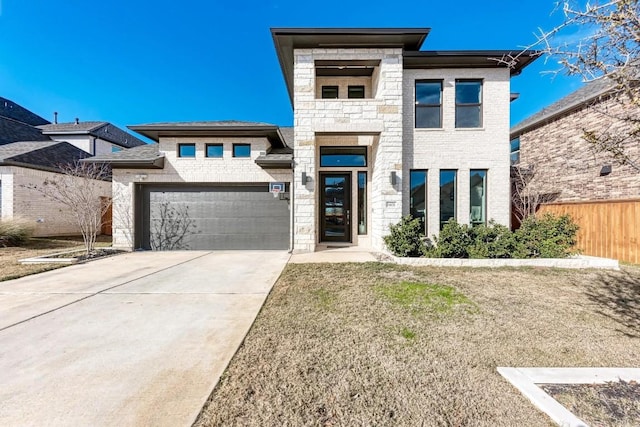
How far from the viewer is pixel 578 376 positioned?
2.49m

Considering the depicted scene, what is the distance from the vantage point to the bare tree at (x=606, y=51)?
2.10 m

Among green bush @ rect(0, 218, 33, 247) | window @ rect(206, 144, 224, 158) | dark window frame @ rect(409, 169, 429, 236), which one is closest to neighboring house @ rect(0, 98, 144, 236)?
green bush @ rect(0, 218, 33, 247)

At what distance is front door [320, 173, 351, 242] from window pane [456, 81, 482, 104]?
457 centimetres

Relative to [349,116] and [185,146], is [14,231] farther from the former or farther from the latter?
[349,116]

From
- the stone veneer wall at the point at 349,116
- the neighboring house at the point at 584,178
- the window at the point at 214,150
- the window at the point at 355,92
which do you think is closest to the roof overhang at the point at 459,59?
the stone veneer wall at the point at 349,116

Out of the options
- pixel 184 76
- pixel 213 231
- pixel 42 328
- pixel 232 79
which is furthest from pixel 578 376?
pixel 232 79

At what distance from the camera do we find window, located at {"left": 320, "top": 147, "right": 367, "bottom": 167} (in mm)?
10242

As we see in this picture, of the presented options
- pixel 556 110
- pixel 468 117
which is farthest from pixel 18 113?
pixel 556 110

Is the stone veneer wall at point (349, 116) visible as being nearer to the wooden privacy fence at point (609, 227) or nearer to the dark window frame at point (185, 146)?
the dark window frame at point (185, 146)

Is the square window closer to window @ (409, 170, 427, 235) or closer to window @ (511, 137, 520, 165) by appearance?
window @ (409, 170, 427, 235)

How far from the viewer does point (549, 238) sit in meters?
7.36

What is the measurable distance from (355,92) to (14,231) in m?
14.5

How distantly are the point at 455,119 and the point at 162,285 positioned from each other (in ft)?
32.0

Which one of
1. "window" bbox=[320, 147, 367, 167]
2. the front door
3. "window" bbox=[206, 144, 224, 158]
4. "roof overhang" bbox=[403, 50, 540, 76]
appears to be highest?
"roof overhang" bbox=[403, 50, 540, 76]
